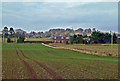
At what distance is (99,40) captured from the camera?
12569 centimetres

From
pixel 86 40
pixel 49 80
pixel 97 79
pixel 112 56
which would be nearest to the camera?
pixel 49 80

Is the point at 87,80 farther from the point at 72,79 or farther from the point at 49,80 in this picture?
the point at 49,80

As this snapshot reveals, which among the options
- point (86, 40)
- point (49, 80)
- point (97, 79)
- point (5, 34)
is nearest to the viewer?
point (49, 80)

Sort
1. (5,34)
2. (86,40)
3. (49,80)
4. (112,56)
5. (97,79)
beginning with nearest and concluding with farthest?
(49,80)
(97,79)
(112,56)
(86,40)
(5,34)

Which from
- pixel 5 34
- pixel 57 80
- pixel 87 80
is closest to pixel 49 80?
pixel 57 80

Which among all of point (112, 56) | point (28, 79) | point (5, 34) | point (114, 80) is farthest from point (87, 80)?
point (5, 34)

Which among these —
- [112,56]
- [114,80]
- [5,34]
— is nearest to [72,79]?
[114,80]

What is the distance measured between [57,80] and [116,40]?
118 m

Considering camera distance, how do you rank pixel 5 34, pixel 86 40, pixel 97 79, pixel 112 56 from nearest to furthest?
pixel 97 79, pixel 112 56, pixel 86 40, pixel 5 34

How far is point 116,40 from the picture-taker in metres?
125

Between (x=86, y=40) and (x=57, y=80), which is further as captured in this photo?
(x=86, y=40)

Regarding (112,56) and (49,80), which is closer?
(49,80)

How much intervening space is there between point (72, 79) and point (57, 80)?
1222mm

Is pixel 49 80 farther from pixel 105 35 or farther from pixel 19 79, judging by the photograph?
pixel 105 35
